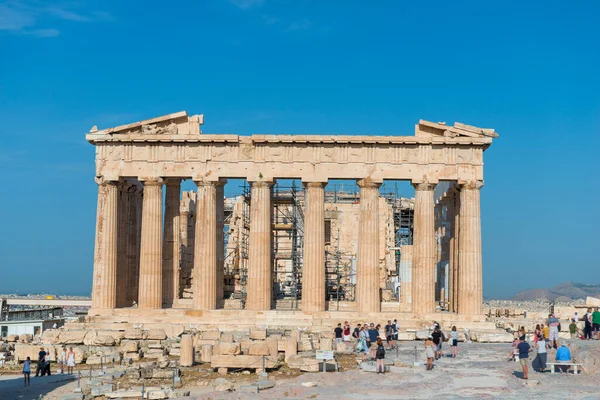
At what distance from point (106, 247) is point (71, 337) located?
6682 millimetres

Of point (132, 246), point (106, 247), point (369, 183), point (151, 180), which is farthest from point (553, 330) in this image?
point (132, 246)

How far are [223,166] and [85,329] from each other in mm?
10881

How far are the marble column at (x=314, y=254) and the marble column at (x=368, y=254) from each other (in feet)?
6.50

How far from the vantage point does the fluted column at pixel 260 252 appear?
1737 inches

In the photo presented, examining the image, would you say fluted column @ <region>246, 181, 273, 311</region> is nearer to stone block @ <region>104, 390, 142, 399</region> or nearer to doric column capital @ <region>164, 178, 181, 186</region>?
doric column capital @ <region>164, 178, 181, 186</region>

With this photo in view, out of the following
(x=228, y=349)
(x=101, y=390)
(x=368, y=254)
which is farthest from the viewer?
(x=368, y=254)

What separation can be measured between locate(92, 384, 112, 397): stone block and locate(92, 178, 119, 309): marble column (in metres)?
17.9

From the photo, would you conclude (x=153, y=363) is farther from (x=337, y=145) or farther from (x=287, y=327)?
(x=337, y=145)

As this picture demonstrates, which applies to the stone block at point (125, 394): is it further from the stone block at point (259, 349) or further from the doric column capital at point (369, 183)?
the doric column capital at point (369, 183)

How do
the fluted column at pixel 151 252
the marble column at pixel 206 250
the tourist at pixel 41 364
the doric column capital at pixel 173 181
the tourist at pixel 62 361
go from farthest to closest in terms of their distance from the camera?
the doric column capital at pixel 173 181 < the fluted column at pixel 151 252 < the marble column at pixel 206 250 < the tourist at pixel 62 361 < the tourist at pixel 41 364

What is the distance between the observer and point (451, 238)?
159 feet

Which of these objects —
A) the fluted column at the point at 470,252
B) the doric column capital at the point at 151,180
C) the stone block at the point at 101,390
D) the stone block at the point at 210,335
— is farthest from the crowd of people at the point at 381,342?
the doric column capital at the point at 151,180

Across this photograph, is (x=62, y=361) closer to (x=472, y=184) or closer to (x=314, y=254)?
(x=314, y=254)

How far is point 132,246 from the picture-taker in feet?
159
